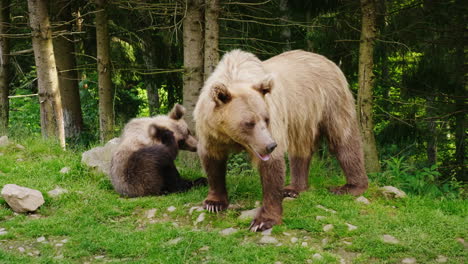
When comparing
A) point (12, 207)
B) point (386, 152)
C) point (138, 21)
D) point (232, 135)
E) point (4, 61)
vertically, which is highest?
point (138, 21)

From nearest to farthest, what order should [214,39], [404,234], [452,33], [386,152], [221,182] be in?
[404,234] → [221,182] → [214,39] → [452,33] → [386,152]

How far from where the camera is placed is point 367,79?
7840 mm

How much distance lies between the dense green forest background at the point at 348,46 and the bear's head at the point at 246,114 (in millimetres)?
2967

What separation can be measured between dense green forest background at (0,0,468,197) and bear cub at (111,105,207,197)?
1646mm

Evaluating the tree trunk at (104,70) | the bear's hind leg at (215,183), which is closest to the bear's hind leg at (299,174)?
the bear's hind leg at (215,183)

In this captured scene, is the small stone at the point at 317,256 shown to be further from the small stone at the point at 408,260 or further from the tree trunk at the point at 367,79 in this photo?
the tree trunk at the point at 367,79

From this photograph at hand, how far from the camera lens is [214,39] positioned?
7730 mm

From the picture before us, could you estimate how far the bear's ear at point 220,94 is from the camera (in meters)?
4.45

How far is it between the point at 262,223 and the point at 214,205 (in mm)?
766

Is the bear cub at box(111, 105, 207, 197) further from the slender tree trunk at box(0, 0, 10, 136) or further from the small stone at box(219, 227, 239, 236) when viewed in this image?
the slender tree trunk at box(0, 0, 10, 136)

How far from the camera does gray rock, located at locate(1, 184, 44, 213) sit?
5488mm

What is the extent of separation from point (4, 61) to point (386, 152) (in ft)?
33.7

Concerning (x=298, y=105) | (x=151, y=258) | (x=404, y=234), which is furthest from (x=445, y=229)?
(x=151, y=258)

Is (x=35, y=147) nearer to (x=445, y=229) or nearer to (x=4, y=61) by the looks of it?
(x=4, y=61)
